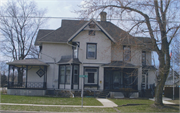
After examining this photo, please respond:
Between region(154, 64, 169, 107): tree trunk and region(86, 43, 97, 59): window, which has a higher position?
region(86, 43, 97, 59): window

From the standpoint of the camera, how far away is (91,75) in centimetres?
Result: 2338

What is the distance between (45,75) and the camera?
24.8m

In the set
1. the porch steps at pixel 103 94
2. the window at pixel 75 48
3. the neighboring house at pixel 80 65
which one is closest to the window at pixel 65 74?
the neighboring house at pixel 80 65

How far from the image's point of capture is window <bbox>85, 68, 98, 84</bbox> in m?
23.2

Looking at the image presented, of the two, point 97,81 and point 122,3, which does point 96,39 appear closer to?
point 97,81

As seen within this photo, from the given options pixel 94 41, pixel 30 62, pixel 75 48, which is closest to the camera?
pixel 94 41

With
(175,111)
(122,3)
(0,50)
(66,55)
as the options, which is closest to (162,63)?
(175,111)

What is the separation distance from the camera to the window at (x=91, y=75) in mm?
23172

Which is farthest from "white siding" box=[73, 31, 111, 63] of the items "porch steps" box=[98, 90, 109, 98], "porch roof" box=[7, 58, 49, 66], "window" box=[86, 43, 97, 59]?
"porch roof" box=[7, 58, 49, 66]

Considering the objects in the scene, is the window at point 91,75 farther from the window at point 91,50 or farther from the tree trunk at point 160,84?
the tree trunk at point 160,84

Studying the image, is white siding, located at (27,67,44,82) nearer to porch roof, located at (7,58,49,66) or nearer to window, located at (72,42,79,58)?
porch roof, located at (7,58,49,66)

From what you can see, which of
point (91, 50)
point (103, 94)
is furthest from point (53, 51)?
point (103, 94)

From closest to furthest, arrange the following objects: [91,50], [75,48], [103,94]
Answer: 1. [103,94]
2. [91,50]
3. [75,48]

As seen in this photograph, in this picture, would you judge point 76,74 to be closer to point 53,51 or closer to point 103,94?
point 103,94
